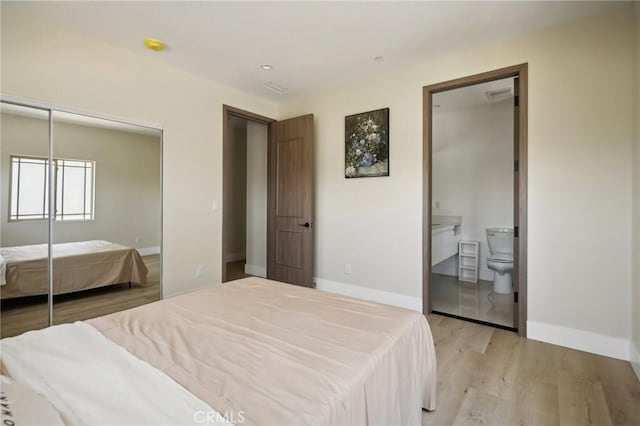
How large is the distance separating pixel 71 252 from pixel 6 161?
84 centimetres

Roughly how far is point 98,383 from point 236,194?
5522 millimetres

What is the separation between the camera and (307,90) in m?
3.76

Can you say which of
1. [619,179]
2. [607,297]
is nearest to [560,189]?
[619,179]

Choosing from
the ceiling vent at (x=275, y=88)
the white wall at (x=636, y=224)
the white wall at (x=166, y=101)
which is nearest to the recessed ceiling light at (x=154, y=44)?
the white wall at (x=166, y=101)

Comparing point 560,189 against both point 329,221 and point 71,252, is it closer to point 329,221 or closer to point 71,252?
point 329,221

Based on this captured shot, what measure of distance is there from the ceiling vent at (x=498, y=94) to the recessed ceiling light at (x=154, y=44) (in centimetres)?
379

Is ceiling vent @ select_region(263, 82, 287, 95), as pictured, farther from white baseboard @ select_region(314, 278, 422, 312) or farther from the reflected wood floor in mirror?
white baseboard @ select_region(314, 278, 422, 312)

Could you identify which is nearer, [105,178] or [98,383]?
[98,383]

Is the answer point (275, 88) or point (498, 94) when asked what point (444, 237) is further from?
point (275, 88)

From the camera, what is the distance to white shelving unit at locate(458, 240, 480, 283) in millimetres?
4465

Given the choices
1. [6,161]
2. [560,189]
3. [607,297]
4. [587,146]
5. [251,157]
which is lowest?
[607,297]

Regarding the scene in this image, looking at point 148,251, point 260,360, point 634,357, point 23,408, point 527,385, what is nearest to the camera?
point 23,408

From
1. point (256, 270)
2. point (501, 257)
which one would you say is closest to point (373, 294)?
point (501, 257)

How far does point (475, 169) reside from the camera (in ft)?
15.0
